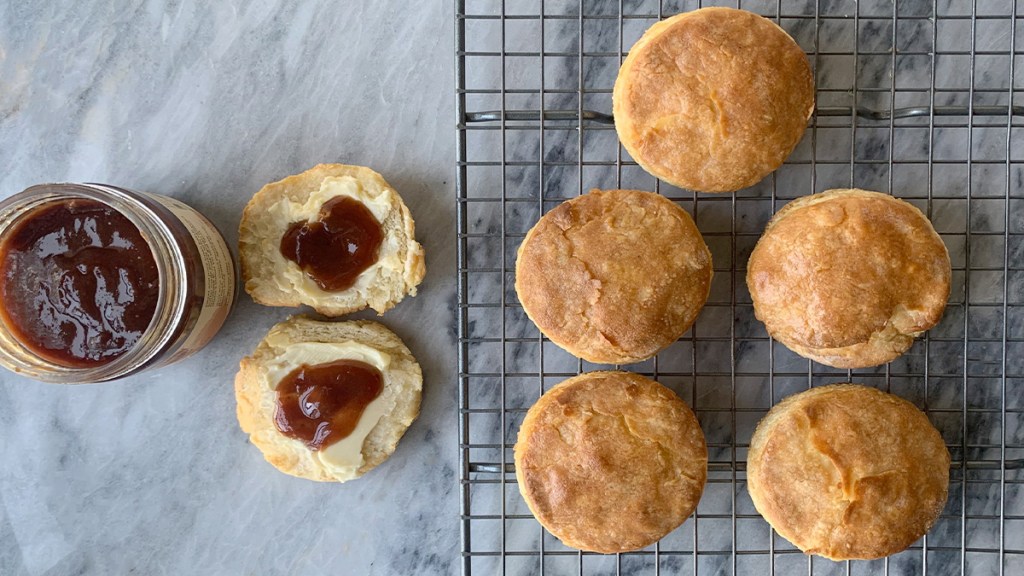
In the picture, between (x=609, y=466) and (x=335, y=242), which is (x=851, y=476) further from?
(x=335, y=242)

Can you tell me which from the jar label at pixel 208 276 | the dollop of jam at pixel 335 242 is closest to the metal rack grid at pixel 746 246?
the dollop of jam at pixel 335 242

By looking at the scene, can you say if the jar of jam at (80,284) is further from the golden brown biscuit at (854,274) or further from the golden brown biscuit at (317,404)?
the golden brown biscuit at (854,274)

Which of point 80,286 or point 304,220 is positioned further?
point 304,220

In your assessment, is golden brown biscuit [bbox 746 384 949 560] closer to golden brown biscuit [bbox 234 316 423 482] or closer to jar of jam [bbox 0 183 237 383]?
golden brown biscuit [bbox 234 316 423 482]

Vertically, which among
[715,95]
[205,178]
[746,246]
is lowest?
[746,246]

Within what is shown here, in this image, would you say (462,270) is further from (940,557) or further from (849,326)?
(940,557)

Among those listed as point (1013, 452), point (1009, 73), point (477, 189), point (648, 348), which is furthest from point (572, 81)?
point (1013, 452)

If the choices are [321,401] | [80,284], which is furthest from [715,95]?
[80,284]
